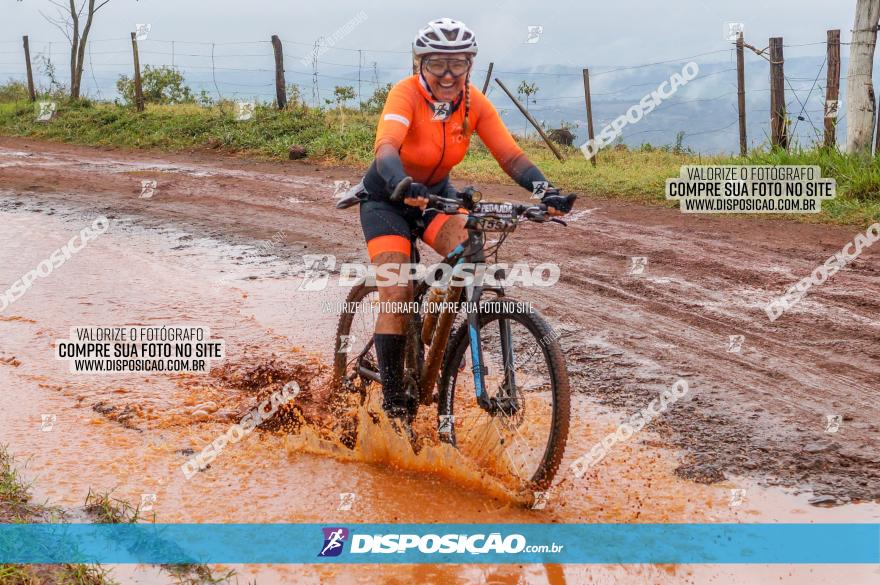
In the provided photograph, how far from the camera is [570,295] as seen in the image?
737 cm

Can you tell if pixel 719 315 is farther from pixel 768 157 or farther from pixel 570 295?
pixel 768 157

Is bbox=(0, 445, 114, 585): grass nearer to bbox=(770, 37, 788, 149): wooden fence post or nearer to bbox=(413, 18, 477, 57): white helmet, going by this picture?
bbox=(413, 18, 477, 57): white helmet

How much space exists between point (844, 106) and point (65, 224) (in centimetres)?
1121

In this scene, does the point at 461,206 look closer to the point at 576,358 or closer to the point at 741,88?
the point at 576,358

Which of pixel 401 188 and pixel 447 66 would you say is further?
pixel 447 66

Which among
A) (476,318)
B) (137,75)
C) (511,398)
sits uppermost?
(137,75)

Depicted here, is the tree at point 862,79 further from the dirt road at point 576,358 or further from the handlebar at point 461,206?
the handlebar at point 461,206

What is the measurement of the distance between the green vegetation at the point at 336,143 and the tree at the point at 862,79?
0.45 metres

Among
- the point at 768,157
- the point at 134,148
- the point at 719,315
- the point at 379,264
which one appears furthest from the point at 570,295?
the point at 134,148

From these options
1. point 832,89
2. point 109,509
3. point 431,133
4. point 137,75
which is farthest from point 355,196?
point 137,75

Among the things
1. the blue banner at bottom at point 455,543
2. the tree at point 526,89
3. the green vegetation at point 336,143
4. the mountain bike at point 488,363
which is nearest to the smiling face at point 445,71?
the mountain bike at point 488,363

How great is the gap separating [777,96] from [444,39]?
34.7 feet

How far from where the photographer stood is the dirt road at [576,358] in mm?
4172

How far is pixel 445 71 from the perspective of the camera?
4180 millimetres
